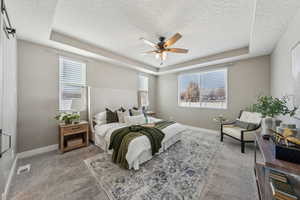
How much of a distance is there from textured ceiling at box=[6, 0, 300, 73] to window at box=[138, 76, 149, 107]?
6.93 feet

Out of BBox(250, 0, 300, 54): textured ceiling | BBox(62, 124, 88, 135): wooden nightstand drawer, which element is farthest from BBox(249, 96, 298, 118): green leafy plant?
BBox(62, 124, 88, 135): wooden nightstand drawer

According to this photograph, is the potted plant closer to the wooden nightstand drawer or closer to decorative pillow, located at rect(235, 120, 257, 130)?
decorative pillow, located at rect(235, 120, 257, 130)

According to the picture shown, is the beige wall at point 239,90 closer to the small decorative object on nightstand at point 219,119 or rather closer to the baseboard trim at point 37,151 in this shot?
the small decorative object on nightstand at point 219,119

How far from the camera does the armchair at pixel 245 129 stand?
2736 mm

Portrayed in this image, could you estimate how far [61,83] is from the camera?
2.99 metres

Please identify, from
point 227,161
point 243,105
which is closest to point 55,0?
point 227,161

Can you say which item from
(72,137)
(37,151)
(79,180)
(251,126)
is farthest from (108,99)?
(251,126)

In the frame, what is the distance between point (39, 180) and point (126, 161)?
1.37m

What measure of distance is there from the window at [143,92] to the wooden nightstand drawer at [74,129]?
8.12 feet

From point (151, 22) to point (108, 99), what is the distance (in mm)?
2689

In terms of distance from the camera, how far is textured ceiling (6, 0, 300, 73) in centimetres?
169

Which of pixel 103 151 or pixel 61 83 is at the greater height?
pixel 61 83

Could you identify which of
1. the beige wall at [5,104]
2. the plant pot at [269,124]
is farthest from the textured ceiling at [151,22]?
the plant pot at [269,124]

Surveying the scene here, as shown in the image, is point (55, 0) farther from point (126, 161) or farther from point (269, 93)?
point (269, 93)
